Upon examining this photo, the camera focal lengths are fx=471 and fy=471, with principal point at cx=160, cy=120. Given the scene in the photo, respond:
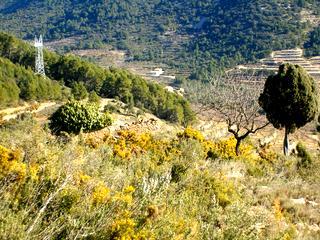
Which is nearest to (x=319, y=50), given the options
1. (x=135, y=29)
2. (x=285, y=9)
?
(x=285, y=9)

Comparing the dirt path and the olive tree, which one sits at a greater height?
the olive tree

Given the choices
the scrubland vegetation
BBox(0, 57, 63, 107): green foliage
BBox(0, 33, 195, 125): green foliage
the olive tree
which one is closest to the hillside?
BBox(0, 33, 195, 125): green foliage

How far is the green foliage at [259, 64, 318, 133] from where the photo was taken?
18516 millimetres

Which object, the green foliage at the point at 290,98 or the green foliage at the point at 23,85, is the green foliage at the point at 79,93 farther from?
the green foliage at the point at 290,98

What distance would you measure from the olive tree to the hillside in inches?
3220

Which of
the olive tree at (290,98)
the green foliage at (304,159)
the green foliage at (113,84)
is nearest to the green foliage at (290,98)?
the olive tree at (290,98)

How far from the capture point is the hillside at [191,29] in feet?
389

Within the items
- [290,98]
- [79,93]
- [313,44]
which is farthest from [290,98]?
[313,44]

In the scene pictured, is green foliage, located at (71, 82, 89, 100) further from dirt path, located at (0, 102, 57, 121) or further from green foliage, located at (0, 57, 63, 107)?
dirt path, located at (0, 102, 57, 121)

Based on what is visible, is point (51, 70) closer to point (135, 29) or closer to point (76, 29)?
point (135, 29)

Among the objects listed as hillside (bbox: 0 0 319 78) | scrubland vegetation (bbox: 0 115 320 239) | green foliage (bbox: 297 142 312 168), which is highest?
scrubland vegetation (bbox: 0 115 320 239)

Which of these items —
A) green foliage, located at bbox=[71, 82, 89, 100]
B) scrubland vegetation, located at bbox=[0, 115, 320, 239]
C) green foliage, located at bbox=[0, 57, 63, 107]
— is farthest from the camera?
green foliage, located at bbox=[71, 82, 89, 100]

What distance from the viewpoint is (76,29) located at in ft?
604

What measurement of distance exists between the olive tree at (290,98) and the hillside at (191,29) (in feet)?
268
